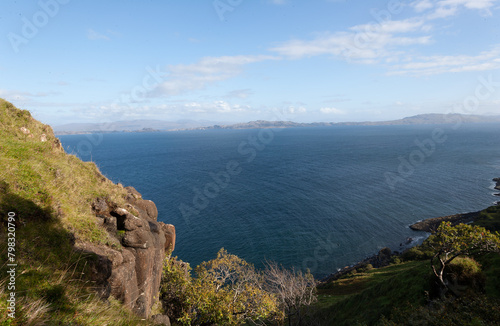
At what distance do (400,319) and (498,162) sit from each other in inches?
7828

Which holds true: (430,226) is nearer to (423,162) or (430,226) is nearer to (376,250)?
(376,250)

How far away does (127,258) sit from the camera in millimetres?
17438

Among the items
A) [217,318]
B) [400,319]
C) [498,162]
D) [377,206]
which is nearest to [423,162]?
[498,162]

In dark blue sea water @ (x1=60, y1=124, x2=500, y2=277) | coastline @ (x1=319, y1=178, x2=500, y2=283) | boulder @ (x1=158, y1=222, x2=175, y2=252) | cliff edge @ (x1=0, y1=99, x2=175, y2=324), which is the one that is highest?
cliff edge @ (x1=0, y1=99, x2=175, y2=324)

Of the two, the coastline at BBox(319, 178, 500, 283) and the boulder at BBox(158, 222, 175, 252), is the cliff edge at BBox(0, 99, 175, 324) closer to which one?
the boulder at BBox(158, 222, 175, 252)

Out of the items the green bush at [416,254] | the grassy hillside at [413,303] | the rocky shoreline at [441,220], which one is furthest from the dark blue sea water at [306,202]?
the grassy hillside at [413,303]

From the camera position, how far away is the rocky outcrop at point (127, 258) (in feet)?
49.1

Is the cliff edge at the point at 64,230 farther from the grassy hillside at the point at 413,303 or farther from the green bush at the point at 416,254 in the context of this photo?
the green bush at the point at 416,254

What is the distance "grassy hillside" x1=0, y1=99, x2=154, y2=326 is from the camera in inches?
314

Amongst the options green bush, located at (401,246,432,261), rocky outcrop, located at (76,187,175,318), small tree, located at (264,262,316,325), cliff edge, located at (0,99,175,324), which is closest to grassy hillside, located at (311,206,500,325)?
small tree, located at (264,262,316,325)

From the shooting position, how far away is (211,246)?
6538cm

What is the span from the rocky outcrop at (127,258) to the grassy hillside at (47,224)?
88 centimetres

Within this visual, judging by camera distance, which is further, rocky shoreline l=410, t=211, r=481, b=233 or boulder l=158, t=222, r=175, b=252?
rocky shoreline l=410, t=211, r=481, b=233

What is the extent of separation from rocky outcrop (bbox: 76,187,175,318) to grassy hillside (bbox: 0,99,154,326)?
2.88 ft
